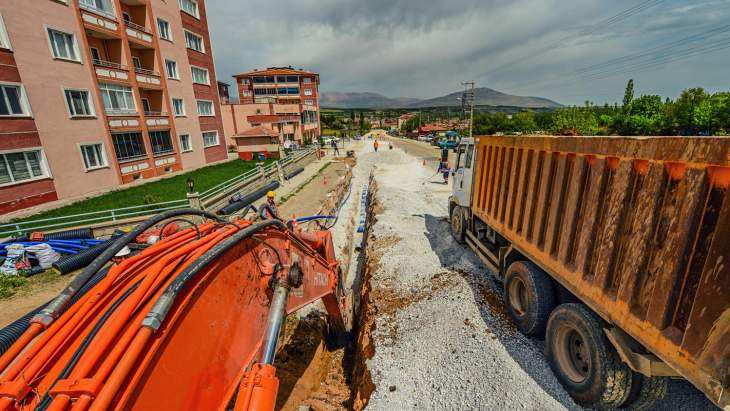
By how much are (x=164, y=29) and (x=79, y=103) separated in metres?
10.1

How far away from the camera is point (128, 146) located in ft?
64.8

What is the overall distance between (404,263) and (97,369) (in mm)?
7173

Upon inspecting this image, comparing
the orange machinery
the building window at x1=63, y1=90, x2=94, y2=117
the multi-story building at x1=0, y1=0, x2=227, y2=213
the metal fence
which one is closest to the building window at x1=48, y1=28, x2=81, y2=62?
the multi-story building at x1=0, y1=0, x2=227, y2=213

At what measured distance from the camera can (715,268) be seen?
8.08ft

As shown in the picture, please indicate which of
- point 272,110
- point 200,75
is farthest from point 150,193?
point 272,110

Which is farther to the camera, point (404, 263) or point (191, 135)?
point (191, 135)

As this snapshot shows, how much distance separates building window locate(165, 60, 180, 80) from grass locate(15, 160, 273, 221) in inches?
295

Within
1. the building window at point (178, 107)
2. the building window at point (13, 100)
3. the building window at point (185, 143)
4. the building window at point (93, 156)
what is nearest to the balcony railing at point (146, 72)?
the building window at point (178, 107)

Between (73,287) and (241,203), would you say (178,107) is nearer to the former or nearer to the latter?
(241,203)

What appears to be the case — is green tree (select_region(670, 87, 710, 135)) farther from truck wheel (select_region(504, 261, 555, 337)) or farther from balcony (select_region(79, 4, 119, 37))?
balcony (select_region(79, 4, 119, 37))

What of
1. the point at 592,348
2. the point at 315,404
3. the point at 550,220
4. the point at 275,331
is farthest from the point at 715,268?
the point at 315,404

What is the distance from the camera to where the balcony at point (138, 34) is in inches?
781

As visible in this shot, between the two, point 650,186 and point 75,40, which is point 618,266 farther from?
point 75,40

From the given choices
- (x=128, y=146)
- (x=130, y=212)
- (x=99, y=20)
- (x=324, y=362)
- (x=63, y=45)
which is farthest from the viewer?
(x=128, y=146)
